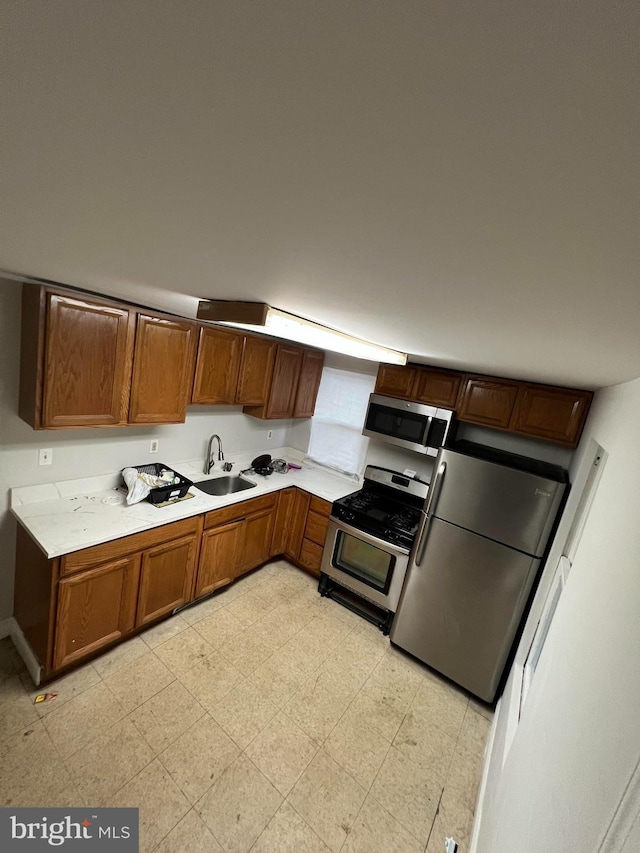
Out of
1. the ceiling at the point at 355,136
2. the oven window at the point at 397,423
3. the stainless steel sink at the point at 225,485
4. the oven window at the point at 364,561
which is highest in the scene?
the ceiling at the point at 355,136

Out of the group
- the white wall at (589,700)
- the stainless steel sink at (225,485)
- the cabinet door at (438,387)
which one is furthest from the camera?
the stainless steel sink at (225,485)

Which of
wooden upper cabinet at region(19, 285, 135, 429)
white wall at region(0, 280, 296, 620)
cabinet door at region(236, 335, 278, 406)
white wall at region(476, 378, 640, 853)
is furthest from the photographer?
cabinet door at region(236, 335, 278, 406)

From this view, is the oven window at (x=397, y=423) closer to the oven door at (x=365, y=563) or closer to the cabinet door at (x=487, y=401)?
the cabinet door at (x=487, y=401)

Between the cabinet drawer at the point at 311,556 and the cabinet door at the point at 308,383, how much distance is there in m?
1.22

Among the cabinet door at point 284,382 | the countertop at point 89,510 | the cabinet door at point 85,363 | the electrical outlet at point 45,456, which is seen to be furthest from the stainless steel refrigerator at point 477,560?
the electrical outlet at point 45,456

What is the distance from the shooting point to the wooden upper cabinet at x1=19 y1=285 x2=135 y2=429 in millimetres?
1823

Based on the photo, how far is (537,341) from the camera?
1.06m

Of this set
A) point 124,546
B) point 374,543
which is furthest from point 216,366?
point 374,543

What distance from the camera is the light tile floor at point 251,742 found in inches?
62.9

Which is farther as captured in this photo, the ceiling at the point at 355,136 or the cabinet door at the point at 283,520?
the cabinet door at the point at 283,520

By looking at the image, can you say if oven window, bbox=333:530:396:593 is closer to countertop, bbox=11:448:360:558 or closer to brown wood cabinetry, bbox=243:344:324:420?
countertop, bbox=11:448:360:558

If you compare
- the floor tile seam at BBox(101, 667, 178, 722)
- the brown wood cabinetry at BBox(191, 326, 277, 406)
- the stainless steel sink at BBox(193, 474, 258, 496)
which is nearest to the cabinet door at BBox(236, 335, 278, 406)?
the brown wood cabinetry at BBox(191, 326, 277, 406)

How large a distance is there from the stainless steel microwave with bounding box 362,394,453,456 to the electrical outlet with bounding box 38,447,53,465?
2229mm

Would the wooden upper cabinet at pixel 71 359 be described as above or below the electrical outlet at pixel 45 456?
above
